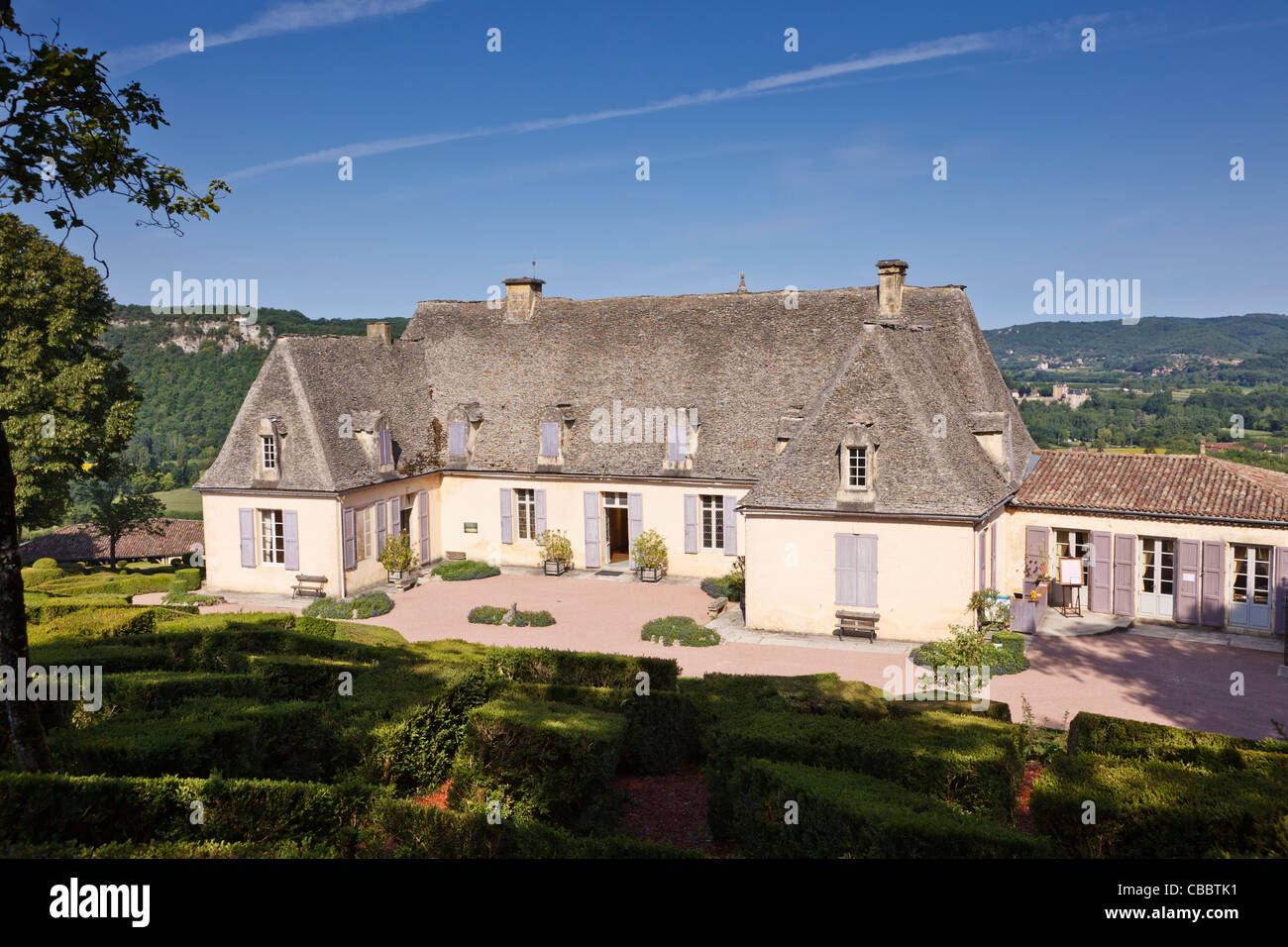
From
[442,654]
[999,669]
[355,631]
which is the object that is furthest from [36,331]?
[999,669]

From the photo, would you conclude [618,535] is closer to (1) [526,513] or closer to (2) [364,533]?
(1) [526,513]

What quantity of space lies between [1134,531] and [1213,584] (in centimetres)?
213

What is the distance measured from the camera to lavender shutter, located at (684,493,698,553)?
2900 cm

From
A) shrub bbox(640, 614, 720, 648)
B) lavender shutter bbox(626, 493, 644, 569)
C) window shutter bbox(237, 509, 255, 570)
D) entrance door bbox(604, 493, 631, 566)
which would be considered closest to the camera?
shrub bbox(640, 614, 720, 648)

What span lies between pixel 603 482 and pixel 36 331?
60.4 ft

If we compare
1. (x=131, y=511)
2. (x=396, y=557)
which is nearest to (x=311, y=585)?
(x=396, y=557)

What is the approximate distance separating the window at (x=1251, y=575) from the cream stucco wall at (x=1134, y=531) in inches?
6.0

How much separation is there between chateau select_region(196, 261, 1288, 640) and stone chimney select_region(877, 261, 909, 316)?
70 millimetres

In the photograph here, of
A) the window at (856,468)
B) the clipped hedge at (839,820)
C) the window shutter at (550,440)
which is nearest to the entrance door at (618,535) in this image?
the window shutter at (550,440)

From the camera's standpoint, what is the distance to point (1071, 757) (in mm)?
9391

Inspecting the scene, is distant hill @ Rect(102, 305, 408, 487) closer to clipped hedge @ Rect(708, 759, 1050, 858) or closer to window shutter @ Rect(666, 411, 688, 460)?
window shutter @ Rect(666, 411, 688, 460)

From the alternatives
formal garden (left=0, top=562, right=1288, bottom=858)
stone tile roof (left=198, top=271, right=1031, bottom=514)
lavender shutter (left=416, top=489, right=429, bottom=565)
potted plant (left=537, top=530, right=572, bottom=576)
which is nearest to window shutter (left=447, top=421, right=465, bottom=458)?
stone tile roof (left=198, top=271, right=1031, bottom=514)

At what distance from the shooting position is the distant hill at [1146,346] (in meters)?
156
